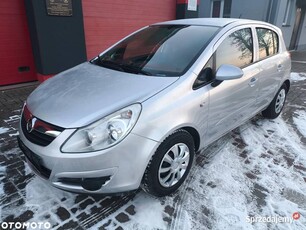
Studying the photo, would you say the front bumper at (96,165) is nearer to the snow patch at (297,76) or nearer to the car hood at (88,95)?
the car hood at (88,95)

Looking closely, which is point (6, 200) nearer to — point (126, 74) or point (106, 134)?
point (106, 134)

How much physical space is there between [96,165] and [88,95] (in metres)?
0.66

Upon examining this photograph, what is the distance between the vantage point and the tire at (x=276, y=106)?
13.8 feet

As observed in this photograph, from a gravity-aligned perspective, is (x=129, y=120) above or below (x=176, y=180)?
above

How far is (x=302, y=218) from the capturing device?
2.29 metres

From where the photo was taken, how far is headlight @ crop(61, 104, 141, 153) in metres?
1.90

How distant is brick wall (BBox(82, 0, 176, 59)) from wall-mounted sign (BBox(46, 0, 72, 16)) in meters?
0.60

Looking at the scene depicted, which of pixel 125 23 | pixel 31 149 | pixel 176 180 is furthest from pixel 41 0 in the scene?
pixel 176 180

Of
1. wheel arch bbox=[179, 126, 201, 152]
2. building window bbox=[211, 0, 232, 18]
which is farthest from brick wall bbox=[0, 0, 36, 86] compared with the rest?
building window bbox=[211, 0, 232, 18]

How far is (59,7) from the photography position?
5.43m

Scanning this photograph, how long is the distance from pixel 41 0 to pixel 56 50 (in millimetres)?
1030

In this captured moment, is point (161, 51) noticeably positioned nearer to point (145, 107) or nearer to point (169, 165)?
point (145, 107)

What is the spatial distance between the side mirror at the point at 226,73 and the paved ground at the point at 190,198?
3.57ft

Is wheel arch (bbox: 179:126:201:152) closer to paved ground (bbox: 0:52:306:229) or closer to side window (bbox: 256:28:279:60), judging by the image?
paved ground (bbox: 0:52:306:229)
